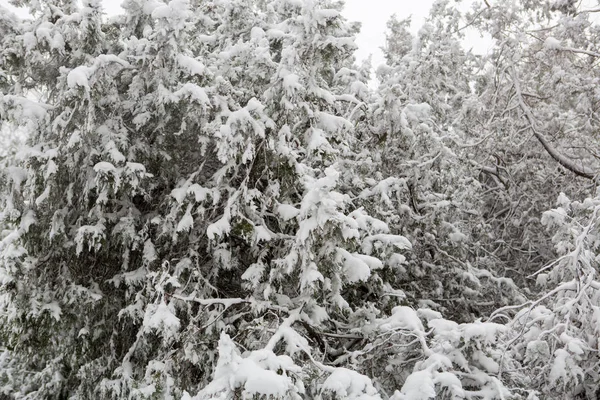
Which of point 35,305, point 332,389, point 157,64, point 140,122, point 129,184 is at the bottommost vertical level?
point 35,305

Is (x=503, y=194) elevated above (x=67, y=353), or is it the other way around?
(x=503, y=194)

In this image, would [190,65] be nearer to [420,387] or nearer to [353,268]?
[353,268]

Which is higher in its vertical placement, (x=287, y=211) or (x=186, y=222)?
(x=287, y=211)

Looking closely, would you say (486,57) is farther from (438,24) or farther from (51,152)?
(51,152)

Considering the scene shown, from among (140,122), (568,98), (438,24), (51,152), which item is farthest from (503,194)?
(51,152)

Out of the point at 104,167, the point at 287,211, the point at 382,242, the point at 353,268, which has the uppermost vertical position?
the point at 104,167

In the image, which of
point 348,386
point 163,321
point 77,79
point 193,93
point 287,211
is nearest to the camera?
point 348,386

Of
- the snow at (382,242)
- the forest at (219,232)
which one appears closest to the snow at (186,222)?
the forest at (219,232)

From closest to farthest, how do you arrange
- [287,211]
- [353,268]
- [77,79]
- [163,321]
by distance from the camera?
[163,321] → [77,79] → [353,268] → [287,211]

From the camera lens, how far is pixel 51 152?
489 centimetres

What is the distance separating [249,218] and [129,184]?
1.31 meters

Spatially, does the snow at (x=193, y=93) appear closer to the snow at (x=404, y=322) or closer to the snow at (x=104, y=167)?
the snow at (x=104, y=167)

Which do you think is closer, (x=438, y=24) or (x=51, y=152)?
(x=51, y=152)

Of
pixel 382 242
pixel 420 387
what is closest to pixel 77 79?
pixel 382 242
